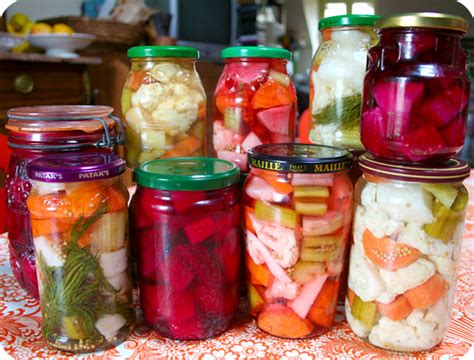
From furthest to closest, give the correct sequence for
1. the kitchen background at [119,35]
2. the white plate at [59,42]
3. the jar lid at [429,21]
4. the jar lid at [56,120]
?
the white plate at [59,42]
the kitchen background at [119,35]
the jar lid at [56,120]
the jar lid at [429,21]

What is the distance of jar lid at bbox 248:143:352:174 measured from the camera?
1.95 ft

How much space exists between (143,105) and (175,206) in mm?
216

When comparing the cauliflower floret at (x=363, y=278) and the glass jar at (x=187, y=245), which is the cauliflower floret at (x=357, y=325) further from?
the glass jar at (x=187, y=245)

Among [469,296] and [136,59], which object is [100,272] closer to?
[136,59]

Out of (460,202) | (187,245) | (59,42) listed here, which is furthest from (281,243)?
(59,42)

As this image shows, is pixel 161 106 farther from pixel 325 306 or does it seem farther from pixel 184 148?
pixel 325 306

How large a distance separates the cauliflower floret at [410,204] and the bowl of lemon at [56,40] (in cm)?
147

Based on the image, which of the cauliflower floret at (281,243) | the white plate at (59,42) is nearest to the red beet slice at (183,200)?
the cauliflower floret at (281,243)

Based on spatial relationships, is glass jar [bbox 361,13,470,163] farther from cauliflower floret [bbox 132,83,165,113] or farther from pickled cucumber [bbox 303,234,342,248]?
cauliflower floret [bbox 132,83,165,113]

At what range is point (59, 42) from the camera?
172 cm

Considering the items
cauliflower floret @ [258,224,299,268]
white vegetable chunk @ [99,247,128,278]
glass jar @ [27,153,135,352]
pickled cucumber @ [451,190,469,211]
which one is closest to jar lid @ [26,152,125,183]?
glass jar @ [27,153,135,352]

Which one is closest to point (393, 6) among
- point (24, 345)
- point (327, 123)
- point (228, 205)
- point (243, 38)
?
point (243, 38)

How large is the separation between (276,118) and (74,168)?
1.07ft

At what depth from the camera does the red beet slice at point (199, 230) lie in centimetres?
60
